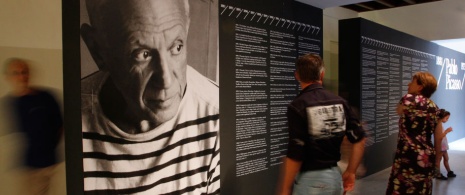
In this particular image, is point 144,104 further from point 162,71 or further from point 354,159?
point 354,159

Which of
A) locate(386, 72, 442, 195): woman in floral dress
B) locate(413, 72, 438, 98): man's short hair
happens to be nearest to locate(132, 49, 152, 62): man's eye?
locate(386, 72, 442, 195): woman in floral dress

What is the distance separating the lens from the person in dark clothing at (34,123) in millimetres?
2289

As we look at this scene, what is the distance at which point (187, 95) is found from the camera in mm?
3369

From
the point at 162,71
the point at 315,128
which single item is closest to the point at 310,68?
the point at 315,128

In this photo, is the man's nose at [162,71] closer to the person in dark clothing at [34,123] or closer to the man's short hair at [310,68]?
the person in dark clothing at [34,123]

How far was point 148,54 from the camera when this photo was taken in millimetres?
2992

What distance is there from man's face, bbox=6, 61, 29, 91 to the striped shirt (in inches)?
15.0

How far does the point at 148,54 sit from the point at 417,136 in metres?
2.42

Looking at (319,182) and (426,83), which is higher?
(426,83)

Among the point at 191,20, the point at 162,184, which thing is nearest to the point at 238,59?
the point at 191,20

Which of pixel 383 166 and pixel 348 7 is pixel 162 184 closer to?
pixel 383 166

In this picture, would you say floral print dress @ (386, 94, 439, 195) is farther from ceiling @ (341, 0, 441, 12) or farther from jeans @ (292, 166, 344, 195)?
ceiling @ (341, 0, 441, 12)

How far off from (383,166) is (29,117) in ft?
20.6

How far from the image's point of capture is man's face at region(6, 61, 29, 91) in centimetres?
227
